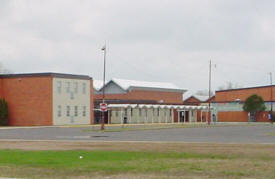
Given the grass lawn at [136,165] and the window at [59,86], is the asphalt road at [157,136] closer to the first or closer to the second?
the grass lawn at [136,165]

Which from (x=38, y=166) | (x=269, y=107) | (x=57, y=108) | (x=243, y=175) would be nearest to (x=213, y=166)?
(x=243, y=175)

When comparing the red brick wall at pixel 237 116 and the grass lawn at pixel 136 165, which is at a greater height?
the red brick wall at pixel 237 116

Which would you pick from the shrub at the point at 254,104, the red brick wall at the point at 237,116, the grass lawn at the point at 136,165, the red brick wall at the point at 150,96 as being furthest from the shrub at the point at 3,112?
the grass lawn at the point at 136,165

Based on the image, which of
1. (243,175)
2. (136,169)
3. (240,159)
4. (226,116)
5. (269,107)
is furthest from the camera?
(226,116)

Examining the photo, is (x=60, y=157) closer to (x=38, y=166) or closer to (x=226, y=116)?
(x=38, y=166)

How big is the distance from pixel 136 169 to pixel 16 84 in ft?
188

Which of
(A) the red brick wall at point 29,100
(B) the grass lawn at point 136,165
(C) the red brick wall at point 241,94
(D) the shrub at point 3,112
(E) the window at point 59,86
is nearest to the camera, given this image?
(B) the grass lawn at point 136,165

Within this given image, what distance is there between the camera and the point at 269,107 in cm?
9681

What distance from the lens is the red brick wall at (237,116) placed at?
3813 inches

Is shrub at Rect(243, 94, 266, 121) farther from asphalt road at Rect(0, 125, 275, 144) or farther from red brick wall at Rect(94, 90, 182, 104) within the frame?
asphalt road at Rect(0, 125, 275, 144)

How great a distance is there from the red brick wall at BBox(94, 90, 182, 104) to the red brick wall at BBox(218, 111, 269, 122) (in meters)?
9.63

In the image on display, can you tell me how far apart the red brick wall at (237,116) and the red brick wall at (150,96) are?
963cm

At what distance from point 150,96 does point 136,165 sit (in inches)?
3335

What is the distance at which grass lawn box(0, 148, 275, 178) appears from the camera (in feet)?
46.9
